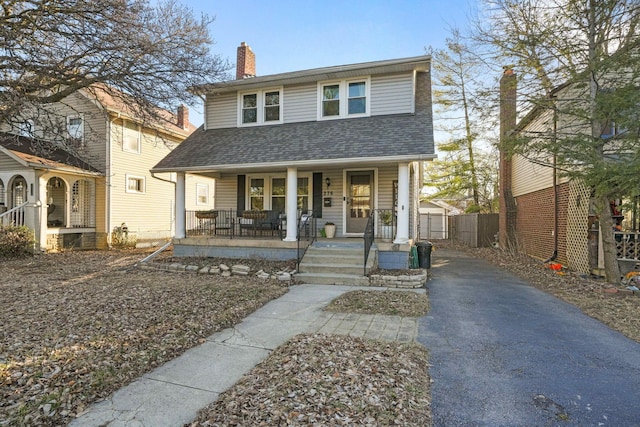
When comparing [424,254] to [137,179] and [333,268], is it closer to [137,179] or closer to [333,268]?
[333,268]

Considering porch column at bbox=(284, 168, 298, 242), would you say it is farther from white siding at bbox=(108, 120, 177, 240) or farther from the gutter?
white siding at bbox=(108, 120, 177, 240)

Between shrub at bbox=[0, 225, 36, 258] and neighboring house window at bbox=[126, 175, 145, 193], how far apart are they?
4.16 metres

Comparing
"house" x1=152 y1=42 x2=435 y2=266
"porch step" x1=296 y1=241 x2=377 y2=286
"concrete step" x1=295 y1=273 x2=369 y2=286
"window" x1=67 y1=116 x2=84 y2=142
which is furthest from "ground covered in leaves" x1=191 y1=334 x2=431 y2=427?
"window" x1=67 y1=116 x2=84 y2=142

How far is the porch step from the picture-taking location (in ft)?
26.1

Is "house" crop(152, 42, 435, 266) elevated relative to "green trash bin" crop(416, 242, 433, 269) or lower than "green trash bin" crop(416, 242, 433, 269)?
elevated

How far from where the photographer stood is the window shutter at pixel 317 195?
11398 millimetres

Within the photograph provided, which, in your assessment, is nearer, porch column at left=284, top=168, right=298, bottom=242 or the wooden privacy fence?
porch column at left=284, top=168, right=298, bottom=242

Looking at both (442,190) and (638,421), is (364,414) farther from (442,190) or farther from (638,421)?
(442,190)

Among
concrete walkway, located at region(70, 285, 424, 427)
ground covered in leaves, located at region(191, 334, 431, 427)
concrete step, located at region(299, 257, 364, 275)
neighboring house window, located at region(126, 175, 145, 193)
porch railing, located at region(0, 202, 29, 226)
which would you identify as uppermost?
neighboring house window, located at region(126, 175, 145, 193)

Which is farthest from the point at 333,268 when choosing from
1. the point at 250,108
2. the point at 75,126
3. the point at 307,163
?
the point at 75,126

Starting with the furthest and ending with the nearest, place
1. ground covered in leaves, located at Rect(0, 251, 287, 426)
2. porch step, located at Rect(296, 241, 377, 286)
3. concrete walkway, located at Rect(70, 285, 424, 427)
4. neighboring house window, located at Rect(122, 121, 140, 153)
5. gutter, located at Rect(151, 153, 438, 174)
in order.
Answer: neighboring house window, located at Rect(122, 121, 140, 153) < gutter, located at Rect(151, 153, 438, 174) < porch step, located at Rect(296, 241, 377, 286) < ground covered in leaves, located at Rect(0, 251, 287, 426) < concrete walkway, located at Rect(70, 285, 424, 427)

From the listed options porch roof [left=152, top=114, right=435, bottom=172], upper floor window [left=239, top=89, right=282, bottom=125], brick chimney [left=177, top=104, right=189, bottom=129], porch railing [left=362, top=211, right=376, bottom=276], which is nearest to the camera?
porch railing [left=362, top=211, right=376, bottom=276]

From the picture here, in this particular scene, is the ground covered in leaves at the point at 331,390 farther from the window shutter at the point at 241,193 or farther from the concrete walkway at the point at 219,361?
the window shutter at the point at 241,193

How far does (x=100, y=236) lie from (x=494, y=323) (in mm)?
15109
